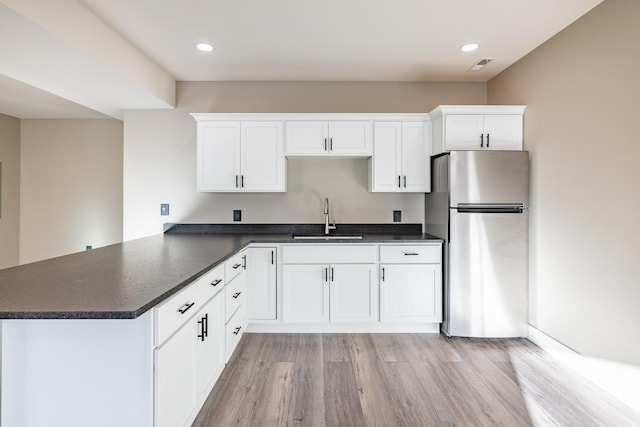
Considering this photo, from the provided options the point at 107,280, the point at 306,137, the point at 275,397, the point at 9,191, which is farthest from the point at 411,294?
the point at 9,191

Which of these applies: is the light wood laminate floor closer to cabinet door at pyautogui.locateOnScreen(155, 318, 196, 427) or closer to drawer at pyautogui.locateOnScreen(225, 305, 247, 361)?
drawer at pyautogui.locateOnScreen(225, 305, 247, 361)

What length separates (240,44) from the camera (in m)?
2.78

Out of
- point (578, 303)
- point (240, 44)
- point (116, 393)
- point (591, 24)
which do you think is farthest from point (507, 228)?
point (116, 393)

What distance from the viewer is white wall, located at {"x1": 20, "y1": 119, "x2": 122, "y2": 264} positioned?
4.66 meters

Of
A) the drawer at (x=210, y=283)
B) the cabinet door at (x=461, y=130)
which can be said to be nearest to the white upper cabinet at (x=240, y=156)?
the drawer at (x=210, y=283)

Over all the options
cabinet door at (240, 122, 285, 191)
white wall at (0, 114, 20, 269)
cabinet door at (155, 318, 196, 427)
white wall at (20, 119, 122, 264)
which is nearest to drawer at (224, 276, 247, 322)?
cabinet door at (155, 318, 196, 427)

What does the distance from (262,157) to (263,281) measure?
1187mm

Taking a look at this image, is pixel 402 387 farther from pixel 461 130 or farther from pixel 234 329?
pixel 461 130

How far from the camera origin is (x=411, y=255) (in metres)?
3.04

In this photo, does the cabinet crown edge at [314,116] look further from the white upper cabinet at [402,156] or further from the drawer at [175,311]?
the drawer at [175,311]

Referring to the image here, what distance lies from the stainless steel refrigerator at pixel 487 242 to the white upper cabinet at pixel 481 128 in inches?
7.8

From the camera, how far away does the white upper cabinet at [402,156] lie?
10.7ft

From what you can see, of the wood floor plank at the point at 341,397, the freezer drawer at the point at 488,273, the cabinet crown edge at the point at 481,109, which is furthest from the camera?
the cabinet crown edge at the point at 481,109

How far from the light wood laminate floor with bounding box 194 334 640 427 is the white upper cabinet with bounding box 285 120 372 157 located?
1.76m
